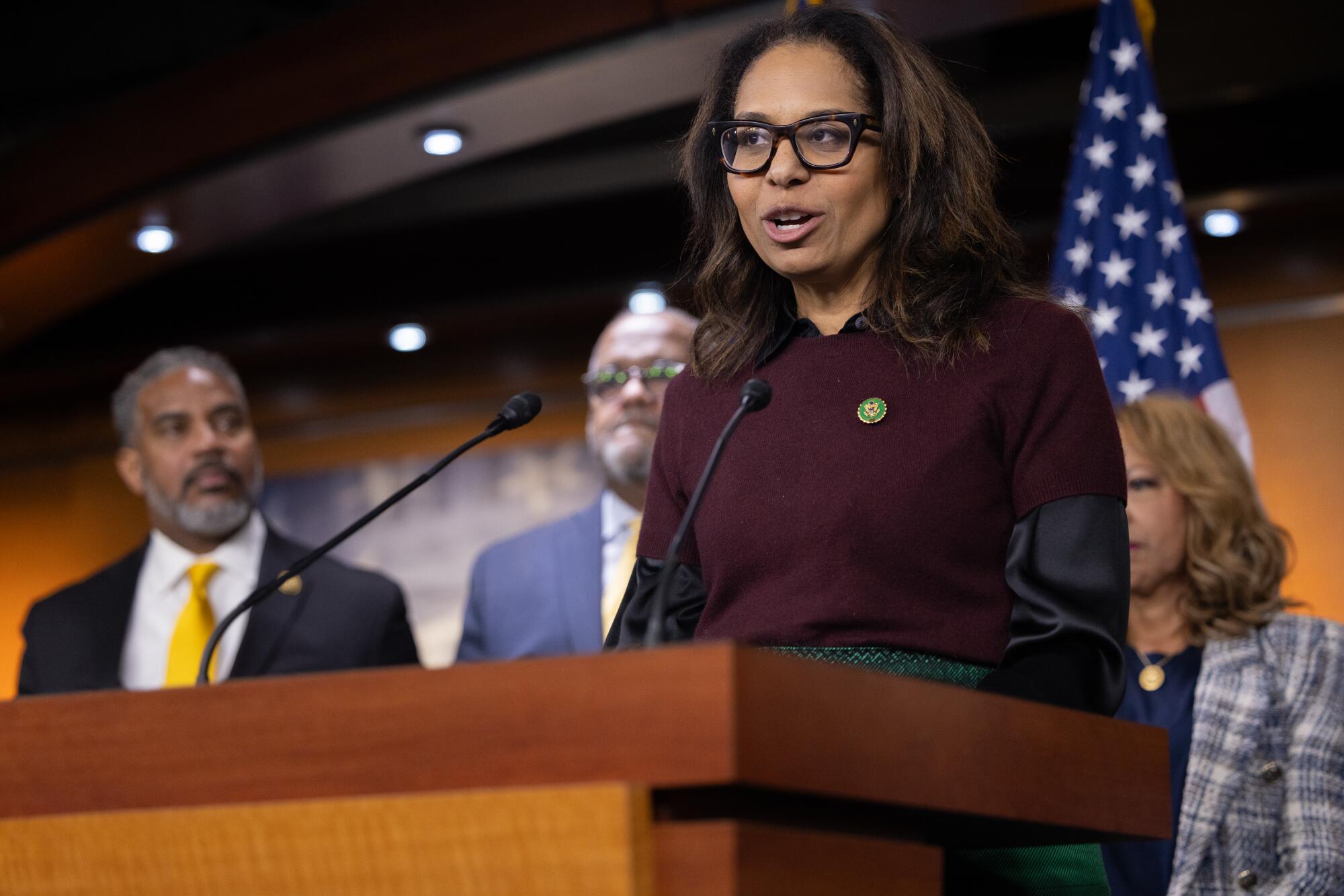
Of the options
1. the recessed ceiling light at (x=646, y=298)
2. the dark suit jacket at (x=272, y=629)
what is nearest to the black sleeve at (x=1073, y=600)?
the dark suit jacket at (x=272, y=629)

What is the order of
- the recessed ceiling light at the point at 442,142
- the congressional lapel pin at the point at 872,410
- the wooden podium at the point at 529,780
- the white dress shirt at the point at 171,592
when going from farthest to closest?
the recessed ceiling light at the point at 442,142 → the white dress shirt at the point at 171,592 → the congressional lapel pin at the point at 872,410 → the wooden podium at the point at 529,780

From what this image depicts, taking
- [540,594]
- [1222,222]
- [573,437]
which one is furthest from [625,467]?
[1222,222]

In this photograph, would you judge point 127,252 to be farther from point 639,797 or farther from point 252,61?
point 639,797

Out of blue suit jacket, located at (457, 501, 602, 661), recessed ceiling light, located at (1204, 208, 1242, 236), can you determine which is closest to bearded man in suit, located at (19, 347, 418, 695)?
blue suit jacket, located at (457, 501, 602, 661)

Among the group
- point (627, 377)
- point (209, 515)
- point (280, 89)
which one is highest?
point (280, 89)

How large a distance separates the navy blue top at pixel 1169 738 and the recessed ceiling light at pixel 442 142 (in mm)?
2594

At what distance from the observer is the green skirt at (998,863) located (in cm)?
157

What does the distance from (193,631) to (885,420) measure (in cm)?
256

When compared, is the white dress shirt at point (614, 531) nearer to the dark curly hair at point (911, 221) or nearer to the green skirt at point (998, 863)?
the dark curly hair at point (911, 221)

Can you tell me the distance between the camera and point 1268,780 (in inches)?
112

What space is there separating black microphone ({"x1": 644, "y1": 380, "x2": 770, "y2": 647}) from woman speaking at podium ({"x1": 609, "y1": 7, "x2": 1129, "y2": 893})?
0.28 feet

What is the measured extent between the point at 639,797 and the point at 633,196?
5.05 m

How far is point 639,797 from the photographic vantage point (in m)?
1.12

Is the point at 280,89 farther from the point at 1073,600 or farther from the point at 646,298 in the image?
the point at 1073,600
